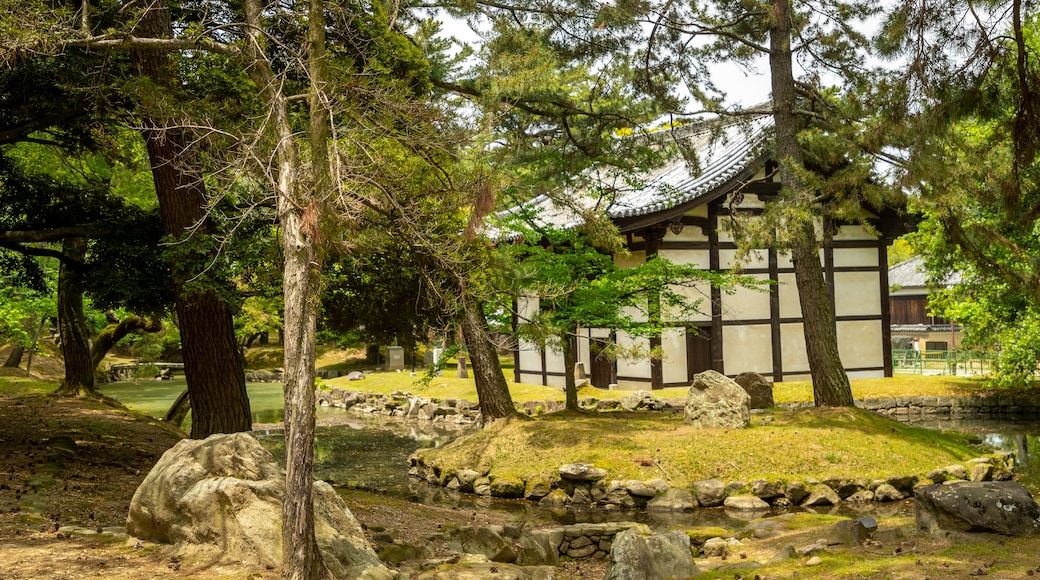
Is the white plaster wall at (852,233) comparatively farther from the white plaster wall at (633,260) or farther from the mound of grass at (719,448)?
the mound of grass at (719,448)

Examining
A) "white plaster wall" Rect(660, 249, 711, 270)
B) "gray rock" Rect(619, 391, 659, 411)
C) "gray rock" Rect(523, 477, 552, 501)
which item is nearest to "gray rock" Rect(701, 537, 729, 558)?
"gray rock" Rect(523, 477, 552, 501)

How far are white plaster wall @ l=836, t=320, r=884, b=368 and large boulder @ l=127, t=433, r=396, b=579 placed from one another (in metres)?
17.6

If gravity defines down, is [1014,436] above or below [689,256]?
below

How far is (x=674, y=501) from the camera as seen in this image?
11.2 metres

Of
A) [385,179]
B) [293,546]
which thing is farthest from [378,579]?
[385,179]

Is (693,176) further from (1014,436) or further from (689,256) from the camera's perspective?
(1014,436)

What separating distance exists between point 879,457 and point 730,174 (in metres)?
8.87

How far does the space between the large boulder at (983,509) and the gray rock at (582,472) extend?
16.4 ft

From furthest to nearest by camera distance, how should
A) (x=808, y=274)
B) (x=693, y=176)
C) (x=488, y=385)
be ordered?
(x=693, y=176)
(x=488, y=385)
(x=808, y=274)

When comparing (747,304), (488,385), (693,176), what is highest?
(693,176)

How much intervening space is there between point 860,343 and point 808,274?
27.5 feet

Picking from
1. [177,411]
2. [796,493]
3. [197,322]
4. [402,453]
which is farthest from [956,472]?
[177,411]

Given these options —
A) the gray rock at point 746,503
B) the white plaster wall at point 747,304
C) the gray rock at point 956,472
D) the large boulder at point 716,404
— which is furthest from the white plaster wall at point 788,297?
the gray rock at point 746,503

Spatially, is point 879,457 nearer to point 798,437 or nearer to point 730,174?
point 798,437
